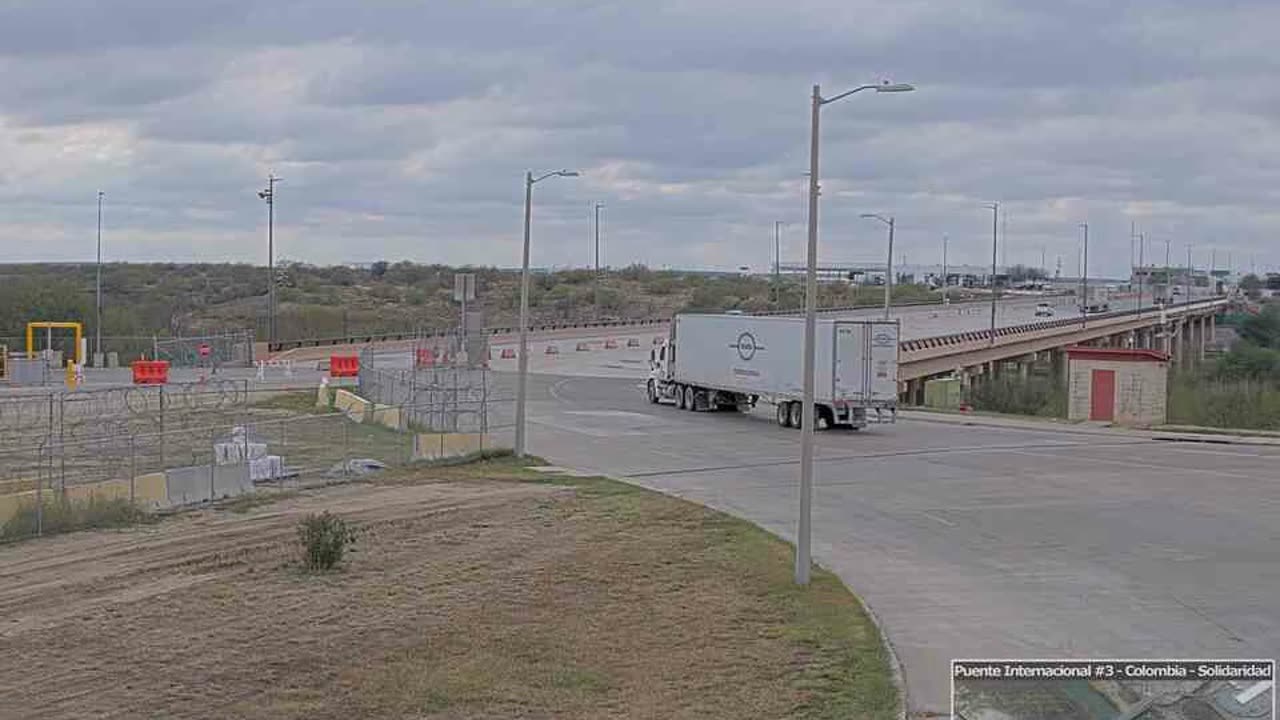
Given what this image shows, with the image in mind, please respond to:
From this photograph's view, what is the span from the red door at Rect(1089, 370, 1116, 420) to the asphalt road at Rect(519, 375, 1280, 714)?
853 cm

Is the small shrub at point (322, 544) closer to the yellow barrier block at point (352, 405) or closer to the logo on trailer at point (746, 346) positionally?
the yellow barrier block at point (352, 405)

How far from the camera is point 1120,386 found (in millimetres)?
61938

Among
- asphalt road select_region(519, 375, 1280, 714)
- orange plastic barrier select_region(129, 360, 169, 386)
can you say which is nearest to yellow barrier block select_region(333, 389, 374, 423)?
asphalt road select_region(519, 375, 1280, 714)

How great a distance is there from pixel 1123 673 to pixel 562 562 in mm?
10918

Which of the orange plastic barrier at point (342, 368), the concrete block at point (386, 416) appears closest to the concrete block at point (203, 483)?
the concrete block at point (386, 416)

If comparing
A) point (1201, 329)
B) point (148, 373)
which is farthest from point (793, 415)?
point (1201, 329)

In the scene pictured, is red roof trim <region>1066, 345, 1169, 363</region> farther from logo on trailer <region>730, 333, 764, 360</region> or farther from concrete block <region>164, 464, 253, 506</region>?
concrete block <region>164, 464, 253, 506</region>

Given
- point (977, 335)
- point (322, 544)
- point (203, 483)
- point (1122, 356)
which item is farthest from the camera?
point (977, 335)

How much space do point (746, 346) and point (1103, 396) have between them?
17.7m

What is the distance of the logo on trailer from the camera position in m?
53.5

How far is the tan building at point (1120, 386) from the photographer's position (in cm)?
6116

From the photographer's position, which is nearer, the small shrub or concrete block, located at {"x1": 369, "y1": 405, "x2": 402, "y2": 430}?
the small shrub

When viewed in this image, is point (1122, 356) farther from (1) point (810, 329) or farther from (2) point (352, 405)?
(1) point (810, 329)

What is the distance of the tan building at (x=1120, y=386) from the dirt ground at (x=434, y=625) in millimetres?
38330
